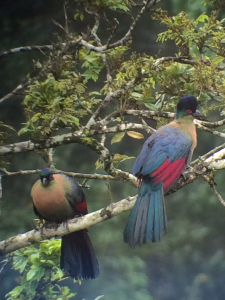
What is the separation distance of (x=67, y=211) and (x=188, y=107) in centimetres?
84

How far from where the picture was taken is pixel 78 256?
222cm

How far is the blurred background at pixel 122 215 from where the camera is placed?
2338 mm

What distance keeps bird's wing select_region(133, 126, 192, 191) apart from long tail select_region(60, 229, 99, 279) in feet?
1.71

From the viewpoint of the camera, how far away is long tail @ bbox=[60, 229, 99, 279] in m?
2.22

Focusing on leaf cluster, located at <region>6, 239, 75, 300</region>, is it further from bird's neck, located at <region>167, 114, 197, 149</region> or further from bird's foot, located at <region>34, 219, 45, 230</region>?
bird's neck, located at <region>167, 114, 197, 149</region>

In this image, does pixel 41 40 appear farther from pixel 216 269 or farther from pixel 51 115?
pixel 216 269

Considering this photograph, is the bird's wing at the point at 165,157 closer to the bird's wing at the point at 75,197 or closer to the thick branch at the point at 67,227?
the thick branch at the point at 67,227

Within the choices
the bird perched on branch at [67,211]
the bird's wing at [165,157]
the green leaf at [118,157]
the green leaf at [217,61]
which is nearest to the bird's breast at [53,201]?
the bird perched on branch at [67,211]

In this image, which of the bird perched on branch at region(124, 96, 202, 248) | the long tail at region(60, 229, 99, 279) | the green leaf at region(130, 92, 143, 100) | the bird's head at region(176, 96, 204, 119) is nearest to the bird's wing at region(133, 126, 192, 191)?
the bird perched on branch at region(124, 96, 202, 248)

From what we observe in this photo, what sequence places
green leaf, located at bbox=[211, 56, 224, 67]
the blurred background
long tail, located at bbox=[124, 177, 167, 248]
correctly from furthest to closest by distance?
the blurred background → green leaf, located at bbox=[211, 56, 224, 67] → long tail, located at bbox=[124, 177, 167, 248]

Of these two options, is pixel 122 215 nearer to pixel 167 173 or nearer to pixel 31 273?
pixel 167 173

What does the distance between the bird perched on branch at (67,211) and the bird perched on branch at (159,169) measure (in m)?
0.35

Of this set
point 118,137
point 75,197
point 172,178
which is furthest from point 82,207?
point 172,178

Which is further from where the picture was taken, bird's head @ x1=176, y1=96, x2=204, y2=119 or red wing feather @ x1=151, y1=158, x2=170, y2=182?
bird's head @ x1=176, y1=96, x2=204, y2=119
